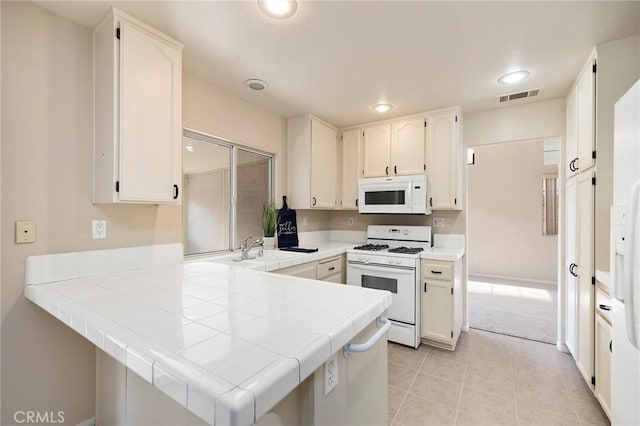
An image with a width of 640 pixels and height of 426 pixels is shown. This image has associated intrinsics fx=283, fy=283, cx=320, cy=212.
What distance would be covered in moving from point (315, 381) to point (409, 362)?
2010 millimetres

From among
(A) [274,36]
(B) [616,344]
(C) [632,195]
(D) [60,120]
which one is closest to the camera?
(C) [632,195]

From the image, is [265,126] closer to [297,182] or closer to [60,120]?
[297,182]

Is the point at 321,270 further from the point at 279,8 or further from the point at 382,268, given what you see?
the point at 279,8

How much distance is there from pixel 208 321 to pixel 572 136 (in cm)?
314

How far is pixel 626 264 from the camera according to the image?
3.47 ft

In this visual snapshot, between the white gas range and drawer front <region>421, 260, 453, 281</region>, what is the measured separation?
0.23 ft

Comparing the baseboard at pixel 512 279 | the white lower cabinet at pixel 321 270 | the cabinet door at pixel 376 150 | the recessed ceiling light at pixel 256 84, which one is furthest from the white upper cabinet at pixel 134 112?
the baseboard at pixel 512 279

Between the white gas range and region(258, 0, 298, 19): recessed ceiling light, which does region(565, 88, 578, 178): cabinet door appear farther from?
region(258, 0, 298, 19): recessed ceiling light

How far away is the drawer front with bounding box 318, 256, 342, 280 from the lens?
2811 millimetres

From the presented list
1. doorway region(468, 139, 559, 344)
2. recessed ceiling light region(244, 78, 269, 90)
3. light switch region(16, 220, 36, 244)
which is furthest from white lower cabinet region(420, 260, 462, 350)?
light switch region(16, 220, 36, 244)

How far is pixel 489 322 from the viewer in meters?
3.41

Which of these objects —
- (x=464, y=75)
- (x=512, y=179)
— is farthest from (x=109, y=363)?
(x=512, y=179)

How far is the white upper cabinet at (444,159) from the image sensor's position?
2965 mm

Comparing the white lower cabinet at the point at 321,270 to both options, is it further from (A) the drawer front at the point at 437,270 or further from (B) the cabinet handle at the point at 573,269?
(B) the cabinet handle at the point at 573,269
